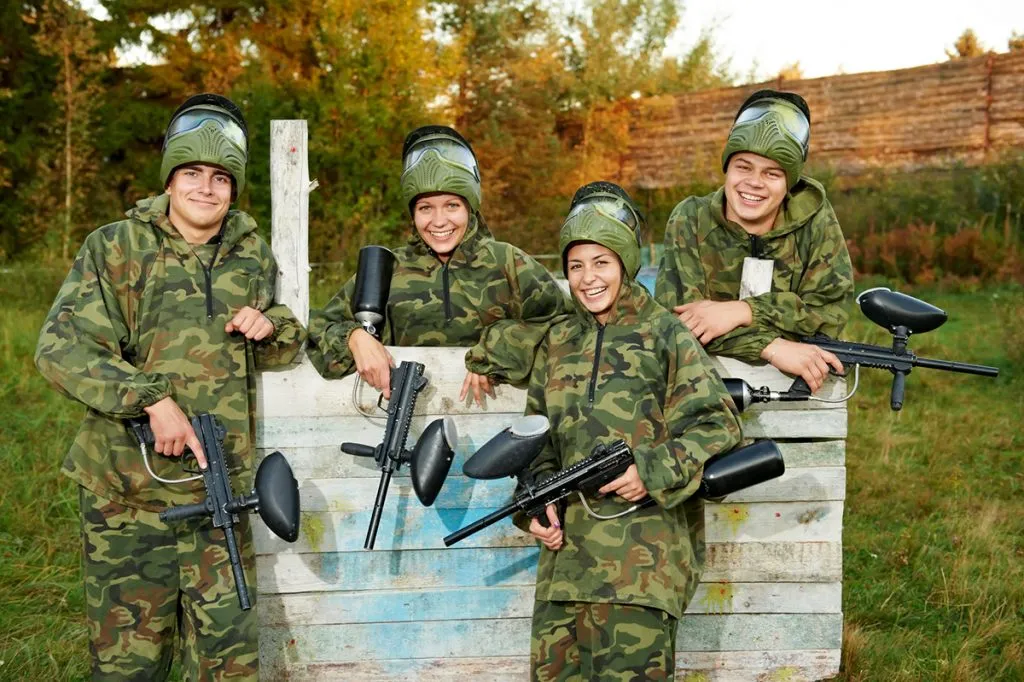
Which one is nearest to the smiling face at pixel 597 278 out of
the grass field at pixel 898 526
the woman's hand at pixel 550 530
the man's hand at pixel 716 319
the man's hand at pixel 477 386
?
the man's hand at pixel 716 319

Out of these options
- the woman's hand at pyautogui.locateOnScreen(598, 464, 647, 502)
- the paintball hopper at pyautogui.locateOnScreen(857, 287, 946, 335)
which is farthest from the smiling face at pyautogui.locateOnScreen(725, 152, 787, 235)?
the woman's hand at pyautogui.locateOnScreen(598, 464, 647, 502)

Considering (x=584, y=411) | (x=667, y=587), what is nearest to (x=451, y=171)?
(x=584, y=411)

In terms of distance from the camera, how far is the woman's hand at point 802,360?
3.81 metres

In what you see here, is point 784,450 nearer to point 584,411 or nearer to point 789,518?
point 789,518

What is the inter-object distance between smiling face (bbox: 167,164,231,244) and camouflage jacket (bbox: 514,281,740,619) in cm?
129

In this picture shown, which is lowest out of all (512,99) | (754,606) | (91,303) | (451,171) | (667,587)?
(754,606)

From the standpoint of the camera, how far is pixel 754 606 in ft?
13.2

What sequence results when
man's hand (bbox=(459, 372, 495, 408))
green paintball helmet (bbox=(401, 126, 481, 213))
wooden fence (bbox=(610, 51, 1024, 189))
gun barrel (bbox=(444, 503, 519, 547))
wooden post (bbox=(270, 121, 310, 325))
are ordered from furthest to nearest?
wooden fence (bbox=(610, 51, 1024, 189)), wooden post (bbox=(270, 121, 310, 325)), green paintball helmet (bbox=(401, 126, 481, 213)), man's hand (bbox=(459, 372, 495, 408)), gun barrel (bbox=(444, 503, 519, 547))

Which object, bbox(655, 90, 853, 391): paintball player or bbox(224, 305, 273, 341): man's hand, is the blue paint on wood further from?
bbox(655, 90, 853, 391): paintball player

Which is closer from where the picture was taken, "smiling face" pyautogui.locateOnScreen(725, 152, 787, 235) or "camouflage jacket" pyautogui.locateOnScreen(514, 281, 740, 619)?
"camouflage jacket" pyautogui.locateOnScreen(514, 281, 740, 619)

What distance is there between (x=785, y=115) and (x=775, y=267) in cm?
60

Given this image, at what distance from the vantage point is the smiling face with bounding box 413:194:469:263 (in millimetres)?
4148

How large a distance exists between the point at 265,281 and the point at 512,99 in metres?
17.7

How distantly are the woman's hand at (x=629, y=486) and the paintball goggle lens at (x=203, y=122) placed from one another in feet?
6.07
